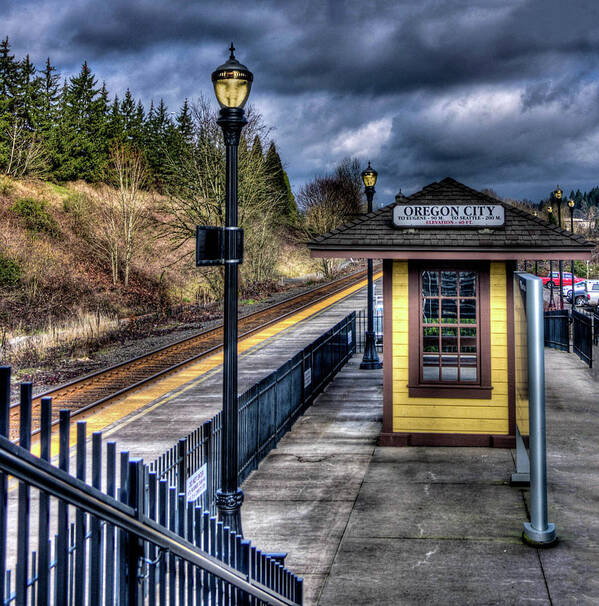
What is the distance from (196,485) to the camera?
6746 millimetres

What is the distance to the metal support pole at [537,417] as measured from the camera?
6.89 metres

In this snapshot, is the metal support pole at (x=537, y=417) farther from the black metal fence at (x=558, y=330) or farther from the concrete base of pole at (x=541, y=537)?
the black metal fence at (x=558, y=330)

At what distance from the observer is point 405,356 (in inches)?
447

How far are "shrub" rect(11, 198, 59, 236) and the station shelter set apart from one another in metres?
32.6

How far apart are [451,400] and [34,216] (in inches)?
1367

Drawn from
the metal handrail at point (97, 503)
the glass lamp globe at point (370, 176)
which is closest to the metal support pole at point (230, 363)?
the metal handrail at point (97, 503)

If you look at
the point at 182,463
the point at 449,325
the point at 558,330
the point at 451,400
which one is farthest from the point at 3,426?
the point at 558,330

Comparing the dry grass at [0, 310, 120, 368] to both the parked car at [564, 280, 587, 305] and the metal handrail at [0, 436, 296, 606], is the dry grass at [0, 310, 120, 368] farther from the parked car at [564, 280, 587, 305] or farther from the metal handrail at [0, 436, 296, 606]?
the parked car at [564, 280, 587, 305]

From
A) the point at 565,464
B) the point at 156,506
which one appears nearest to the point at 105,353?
the point at 565,464

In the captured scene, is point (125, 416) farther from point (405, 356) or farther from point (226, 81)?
point (226, 81)

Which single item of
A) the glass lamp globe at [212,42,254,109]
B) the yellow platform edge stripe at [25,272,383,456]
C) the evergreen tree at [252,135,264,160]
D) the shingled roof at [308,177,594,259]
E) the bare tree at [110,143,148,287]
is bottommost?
the yellow platform edge stripe at [25,272,383,456]

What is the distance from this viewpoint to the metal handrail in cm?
201

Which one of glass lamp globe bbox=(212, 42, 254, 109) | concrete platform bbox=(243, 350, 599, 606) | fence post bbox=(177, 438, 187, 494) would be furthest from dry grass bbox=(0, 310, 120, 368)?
glass lamp globe bbox=(212, 42, 254, 109)

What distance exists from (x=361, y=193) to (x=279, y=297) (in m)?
46.4
